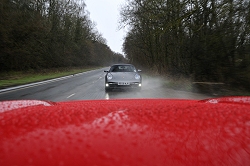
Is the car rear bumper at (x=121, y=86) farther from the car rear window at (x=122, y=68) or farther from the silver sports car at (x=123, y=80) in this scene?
the car rear window at (x=122, y=68)

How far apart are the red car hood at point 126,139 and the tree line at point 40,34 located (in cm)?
2598

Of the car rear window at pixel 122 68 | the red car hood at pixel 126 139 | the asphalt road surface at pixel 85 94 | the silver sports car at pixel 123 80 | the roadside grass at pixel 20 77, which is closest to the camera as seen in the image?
the red car hood at pixel 126 139

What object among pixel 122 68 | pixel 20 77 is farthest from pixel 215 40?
pixel 20 77

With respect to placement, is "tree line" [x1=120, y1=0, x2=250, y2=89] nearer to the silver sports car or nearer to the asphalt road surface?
the asphalt road surface

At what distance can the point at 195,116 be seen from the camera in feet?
4.65

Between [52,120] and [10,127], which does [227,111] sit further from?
[10,127]

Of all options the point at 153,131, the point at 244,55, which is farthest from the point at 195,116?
the point at 244,55

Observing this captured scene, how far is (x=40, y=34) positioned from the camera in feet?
104

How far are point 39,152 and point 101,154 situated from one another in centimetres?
27

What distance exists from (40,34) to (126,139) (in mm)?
33785

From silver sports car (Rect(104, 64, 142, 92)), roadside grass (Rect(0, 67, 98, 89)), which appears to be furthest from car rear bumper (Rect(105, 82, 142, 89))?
roadside grass (Rect(0, 67, 98, 89))

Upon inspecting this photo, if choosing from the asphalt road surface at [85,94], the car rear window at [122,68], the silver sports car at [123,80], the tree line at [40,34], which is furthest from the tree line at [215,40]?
the tree line at [40,34]

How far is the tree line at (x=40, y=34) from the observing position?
25562 millimetres

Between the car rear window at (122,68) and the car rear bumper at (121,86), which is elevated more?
the car rear window at (122,68)
